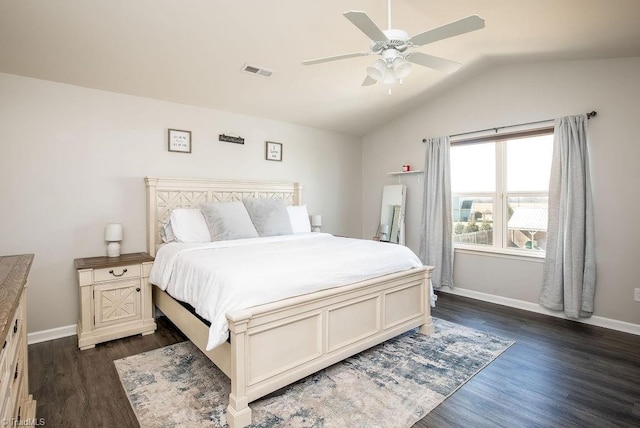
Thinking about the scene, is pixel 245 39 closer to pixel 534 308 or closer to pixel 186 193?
pixel 186 193

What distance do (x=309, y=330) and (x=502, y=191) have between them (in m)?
3.23

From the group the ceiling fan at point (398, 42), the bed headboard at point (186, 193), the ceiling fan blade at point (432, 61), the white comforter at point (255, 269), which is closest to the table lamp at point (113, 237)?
the bed headboard at point (186, 193)

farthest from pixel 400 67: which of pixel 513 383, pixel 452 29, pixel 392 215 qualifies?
pixel 392 215

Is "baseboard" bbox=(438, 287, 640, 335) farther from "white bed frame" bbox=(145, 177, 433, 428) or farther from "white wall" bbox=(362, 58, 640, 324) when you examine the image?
"white bed frame" bbox=(145, 177, 433, 428)

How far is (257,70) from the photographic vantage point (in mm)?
3291

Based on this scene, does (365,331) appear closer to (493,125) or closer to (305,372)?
(305,372)

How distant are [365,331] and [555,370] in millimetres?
1430

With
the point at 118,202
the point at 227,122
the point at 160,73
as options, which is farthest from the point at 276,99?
the point at 118,202

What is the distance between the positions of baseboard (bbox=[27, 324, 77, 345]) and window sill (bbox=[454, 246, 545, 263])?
176 inches

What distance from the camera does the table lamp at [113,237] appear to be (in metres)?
3.11

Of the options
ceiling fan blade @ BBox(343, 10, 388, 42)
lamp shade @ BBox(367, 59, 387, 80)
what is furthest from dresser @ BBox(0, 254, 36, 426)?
lamp shade @ BBox(367, 59, 387, 80)

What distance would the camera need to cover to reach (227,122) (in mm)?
4102

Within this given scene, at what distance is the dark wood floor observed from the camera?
1.91 metres

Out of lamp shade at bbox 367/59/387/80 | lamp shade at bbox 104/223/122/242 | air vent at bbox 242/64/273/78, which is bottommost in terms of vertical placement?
lamp shade at bbox 104/223/122/242
